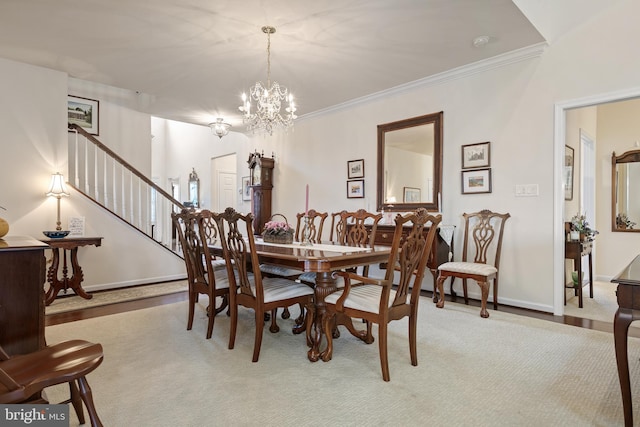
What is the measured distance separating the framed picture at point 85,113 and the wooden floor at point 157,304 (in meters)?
2.70

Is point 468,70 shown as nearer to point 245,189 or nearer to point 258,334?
point 258,334

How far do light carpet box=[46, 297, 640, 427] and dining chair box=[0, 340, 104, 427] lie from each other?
1.42ft

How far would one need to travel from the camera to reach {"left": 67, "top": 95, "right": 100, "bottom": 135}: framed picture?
4.71 meters

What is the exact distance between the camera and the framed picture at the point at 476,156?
385cm

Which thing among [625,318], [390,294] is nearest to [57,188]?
[390,294]

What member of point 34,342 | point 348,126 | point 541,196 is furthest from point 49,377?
point 348,126

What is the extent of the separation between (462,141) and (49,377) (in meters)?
4.13

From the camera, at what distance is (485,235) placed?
3.78 m

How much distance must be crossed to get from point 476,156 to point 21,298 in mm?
4118

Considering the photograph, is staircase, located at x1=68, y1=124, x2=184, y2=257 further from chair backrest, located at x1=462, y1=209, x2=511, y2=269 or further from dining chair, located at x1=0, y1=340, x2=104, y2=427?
chair backrest, located at x1=462, y1=209, x2=511, y2=269

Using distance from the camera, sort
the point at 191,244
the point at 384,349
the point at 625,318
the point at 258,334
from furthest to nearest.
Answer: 1. the point at 191,244
2. the point at 258,334
3. the point at 384,349
4. the point at 625,318

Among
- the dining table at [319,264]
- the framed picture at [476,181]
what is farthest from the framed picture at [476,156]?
the dining table at [319,264]

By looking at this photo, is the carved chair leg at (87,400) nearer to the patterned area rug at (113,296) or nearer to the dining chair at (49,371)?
the dining chair at (49,371)

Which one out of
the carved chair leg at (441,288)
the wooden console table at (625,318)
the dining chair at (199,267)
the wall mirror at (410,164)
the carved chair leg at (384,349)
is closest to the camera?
the wooden console table at (625,318)
